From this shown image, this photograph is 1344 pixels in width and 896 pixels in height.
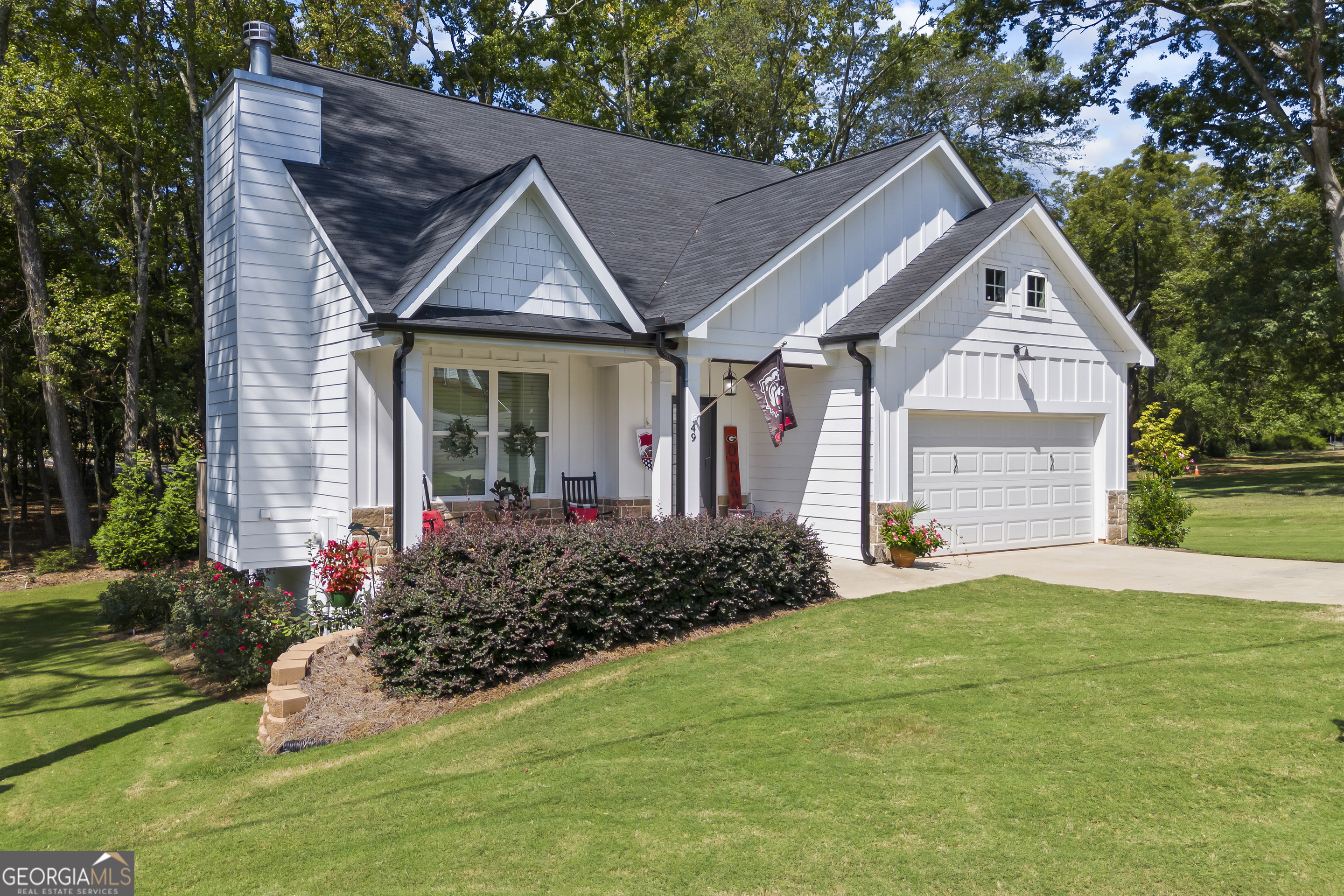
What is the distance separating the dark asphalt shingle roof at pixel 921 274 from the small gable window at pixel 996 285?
2.05ft

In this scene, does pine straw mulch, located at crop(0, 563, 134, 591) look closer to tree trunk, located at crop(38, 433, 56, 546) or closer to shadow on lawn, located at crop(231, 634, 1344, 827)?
tree trunk, located at crop(38, 433, 56, 546)

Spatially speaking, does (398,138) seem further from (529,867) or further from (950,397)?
(529,867)

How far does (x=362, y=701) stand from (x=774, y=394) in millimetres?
6025

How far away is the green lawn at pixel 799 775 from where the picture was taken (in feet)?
13.0

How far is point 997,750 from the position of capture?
5.17m

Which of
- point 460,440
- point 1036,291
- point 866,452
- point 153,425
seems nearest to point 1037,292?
point 1036,291

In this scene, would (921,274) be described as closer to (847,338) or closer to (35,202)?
(847,338)

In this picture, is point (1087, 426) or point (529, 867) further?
point (1087, 426)

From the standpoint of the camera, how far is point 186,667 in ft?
33.1

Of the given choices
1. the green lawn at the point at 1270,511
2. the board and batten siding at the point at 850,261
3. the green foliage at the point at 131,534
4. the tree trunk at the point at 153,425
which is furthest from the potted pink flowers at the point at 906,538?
the tree trunk at the point at 153,425

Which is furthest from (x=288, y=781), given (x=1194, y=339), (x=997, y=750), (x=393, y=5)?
(x=1194, y=339)

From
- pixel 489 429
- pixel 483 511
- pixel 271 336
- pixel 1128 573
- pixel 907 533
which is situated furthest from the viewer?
pixel 489 429

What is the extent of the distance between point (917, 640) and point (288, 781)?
516 cm

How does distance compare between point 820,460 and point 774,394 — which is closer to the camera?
point 774,394
